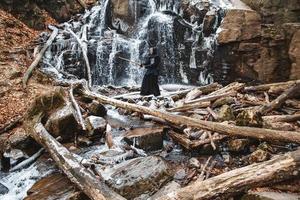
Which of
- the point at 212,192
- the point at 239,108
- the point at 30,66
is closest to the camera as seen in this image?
the point at 212,192

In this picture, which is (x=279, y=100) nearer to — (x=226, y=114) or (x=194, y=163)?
(x=226, y=114)

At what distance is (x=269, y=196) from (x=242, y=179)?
Result: 457 millimetres

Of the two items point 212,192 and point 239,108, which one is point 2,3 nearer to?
point 239,108

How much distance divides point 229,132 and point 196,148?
86cm

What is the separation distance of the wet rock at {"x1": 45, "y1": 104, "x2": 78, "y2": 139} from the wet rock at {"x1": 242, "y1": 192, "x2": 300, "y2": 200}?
4.73m

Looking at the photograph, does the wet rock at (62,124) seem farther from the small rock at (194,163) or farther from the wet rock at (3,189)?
the small rock at (194,163)

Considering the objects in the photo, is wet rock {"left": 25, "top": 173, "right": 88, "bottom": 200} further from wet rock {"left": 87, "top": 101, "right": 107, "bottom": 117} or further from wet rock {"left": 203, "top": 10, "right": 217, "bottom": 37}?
wet rock {"left": 203, "top": 10, "right": 217, "bottom": 37}

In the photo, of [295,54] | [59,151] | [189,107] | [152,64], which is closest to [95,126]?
[59,151]

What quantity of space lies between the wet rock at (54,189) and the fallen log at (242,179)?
6.14 ft

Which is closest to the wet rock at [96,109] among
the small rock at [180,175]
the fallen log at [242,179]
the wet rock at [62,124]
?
the wet rock at [62,124]

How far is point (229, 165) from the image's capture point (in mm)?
7035

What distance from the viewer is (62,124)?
27.1 ft

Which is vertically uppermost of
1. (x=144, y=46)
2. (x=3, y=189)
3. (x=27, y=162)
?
(x=144, y=46)

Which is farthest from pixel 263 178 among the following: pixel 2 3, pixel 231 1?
pixel 2 3
